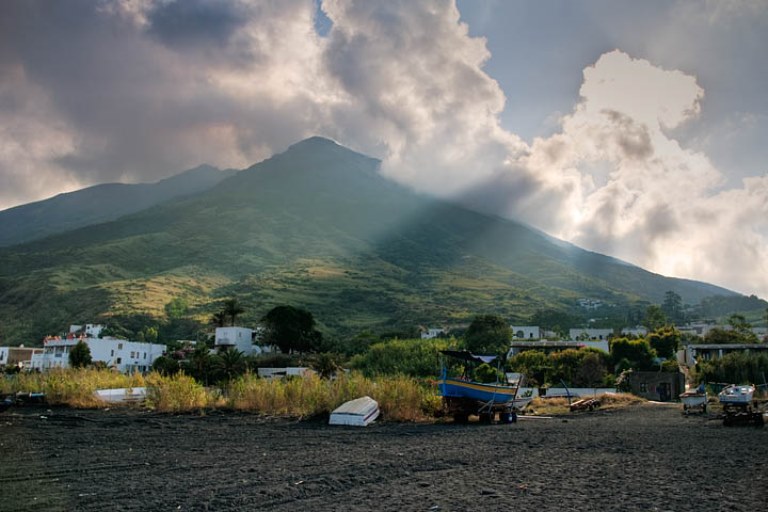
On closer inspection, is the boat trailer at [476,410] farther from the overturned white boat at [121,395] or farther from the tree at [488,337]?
the tree at [488,337]

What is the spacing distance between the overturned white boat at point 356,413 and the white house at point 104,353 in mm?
52756

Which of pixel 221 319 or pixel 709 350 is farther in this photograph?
pixel 221 319

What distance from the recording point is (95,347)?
65.8 m

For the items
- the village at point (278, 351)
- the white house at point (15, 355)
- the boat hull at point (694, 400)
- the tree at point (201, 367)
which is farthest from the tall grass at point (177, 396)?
the white house at point (15, 355)

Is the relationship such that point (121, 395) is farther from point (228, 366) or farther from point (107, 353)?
point (107, 353)

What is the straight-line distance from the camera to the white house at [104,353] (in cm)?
6512

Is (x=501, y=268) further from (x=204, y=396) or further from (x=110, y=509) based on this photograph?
(x=110, y=509)

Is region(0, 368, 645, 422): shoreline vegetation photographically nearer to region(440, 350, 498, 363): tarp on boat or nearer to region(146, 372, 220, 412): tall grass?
region(146, 372, 220, 412): tall grass

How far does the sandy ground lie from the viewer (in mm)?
7047

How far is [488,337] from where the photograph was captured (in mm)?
60500

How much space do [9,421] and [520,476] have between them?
15.6 metres

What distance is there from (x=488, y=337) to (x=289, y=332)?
2443 centimetres

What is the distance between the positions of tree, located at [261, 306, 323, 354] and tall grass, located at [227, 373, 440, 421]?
48.6 m

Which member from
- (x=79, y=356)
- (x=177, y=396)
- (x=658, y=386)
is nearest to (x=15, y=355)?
(x=79, y=356)
